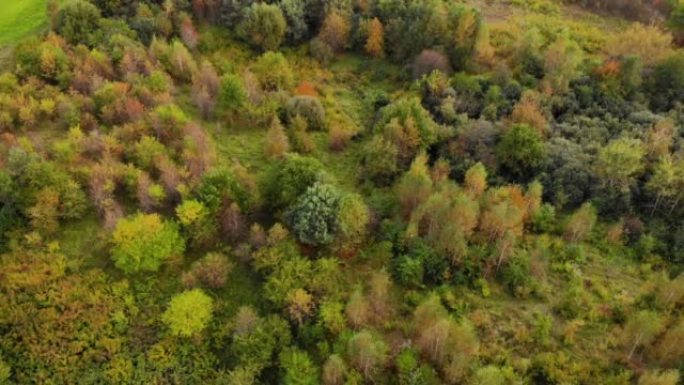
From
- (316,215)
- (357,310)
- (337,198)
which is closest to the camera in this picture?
(357,310)

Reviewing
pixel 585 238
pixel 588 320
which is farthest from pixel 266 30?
pixel 588 320

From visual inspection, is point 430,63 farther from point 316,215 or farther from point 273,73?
point 316,215

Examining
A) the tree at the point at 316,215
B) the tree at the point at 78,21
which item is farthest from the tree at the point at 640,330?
the tree at the point at 78,21

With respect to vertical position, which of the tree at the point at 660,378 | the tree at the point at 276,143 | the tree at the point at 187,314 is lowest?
the tree at the point at 187,314

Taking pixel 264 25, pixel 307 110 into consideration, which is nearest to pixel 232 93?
pixel 307 110

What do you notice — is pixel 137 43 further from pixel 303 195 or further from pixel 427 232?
pixel 427 232

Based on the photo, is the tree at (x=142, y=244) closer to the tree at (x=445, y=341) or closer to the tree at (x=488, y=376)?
the tree at (x=445, y=341)

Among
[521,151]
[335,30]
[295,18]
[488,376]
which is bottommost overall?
[488,376]
